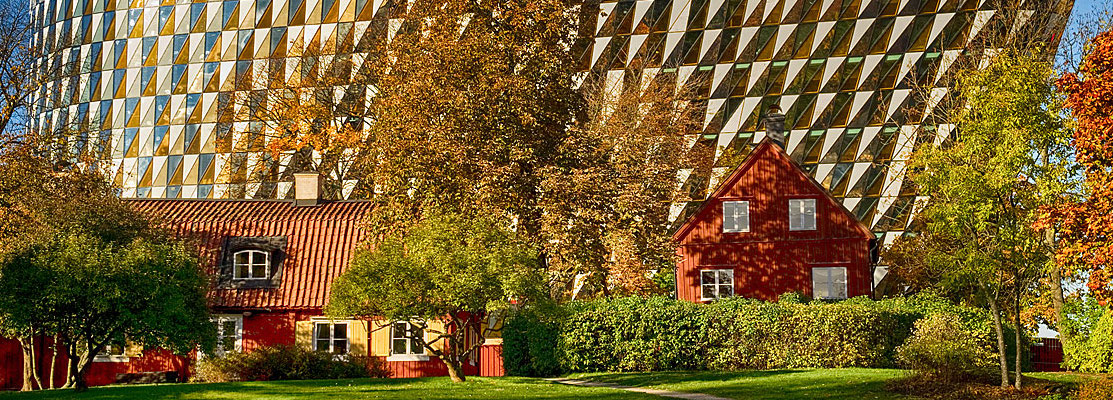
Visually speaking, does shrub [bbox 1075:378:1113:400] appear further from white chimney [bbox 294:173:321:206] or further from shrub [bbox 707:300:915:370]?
white chimney [bbox 294:173:321:206]

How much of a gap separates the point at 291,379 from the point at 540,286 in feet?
29.3

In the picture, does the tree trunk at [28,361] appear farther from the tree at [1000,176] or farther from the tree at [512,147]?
the tree at [1000,176]

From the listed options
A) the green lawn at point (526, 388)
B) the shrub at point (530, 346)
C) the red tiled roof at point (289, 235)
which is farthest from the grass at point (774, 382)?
the red tiled roof at point (289, 235)

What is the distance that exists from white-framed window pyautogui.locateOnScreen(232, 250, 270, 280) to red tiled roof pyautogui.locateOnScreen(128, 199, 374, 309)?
1.96 feet

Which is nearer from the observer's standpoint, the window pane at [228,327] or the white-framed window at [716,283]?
the window pane at [228,327]

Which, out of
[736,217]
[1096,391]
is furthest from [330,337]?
[1096,391]

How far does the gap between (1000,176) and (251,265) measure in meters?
25.5

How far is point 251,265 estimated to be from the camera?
41938 mm

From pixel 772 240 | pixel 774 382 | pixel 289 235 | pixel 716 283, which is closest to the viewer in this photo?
pixel 774 382

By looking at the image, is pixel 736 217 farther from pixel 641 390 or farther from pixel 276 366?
pixel 276 366

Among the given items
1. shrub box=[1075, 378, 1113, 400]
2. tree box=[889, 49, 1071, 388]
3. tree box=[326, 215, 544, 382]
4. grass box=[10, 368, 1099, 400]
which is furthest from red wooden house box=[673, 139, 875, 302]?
shrub box=[1075, 378, 1113, 400]

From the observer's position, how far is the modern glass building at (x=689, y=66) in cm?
7331

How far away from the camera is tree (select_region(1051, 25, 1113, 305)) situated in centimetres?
2331

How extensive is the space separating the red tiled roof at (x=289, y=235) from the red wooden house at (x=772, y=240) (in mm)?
13406
